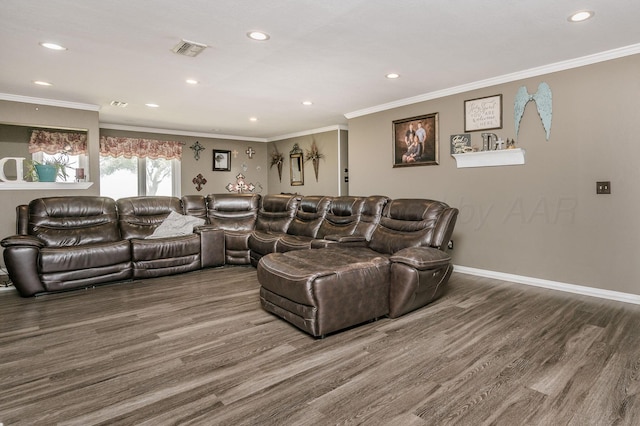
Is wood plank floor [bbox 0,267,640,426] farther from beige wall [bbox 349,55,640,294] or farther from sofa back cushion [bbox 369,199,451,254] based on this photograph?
sofa back cushion [bbox 369,199,451,254]

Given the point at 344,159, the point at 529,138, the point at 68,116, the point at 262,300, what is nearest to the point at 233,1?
the point at 262,300

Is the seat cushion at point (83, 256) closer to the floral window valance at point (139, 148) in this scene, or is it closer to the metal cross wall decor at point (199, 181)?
the floral window valance at point (139, 148)

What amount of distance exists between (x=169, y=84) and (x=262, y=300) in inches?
122

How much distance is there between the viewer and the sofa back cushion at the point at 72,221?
4219mm

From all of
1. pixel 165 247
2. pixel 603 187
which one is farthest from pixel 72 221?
pixel 603 187

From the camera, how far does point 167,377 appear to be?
6.77ft

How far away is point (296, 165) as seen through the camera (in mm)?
8531

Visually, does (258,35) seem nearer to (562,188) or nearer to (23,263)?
(23,263)

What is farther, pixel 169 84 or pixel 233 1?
pixel 169 84

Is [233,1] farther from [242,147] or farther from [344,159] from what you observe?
[242,147]

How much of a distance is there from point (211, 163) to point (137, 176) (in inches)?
64.2

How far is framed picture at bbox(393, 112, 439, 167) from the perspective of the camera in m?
5.00

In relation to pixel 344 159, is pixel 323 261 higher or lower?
lower

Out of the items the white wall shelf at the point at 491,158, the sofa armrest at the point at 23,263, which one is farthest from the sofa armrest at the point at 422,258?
the sofa armrest at the point at 23,263
